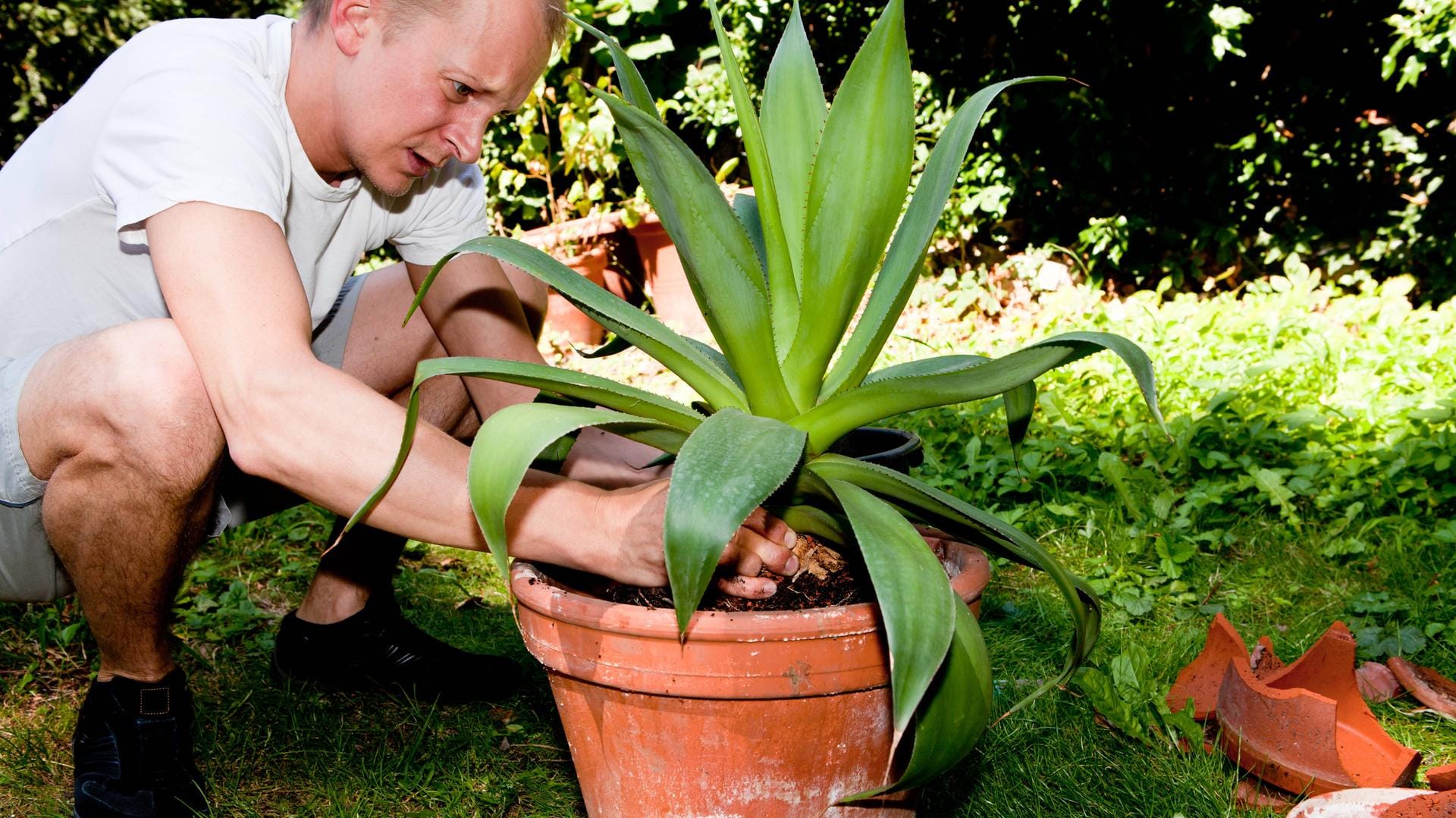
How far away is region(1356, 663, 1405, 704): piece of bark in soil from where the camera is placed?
1.92 meters

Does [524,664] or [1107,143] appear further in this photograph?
[1107,143]

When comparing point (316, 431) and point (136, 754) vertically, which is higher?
point (316, 431)

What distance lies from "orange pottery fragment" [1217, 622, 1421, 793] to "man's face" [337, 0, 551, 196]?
1405mm

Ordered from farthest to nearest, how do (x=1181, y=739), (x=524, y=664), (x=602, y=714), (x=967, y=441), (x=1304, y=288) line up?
(x=1304, y=288), (x=967, y=441), (x=524, y=664), (x=1181, y=739), (x=602, y=714)

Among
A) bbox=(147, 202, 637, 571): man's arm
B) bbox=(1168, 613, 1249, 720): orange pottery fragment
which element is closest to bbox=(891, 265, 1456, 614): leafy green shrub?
bbox=(1168, 613, 1249, 720): orange pottery fragment

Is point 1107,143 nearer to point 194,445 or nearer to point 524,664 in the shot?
point 524,664

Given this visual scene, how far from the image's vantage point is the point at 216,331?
1.42 meters

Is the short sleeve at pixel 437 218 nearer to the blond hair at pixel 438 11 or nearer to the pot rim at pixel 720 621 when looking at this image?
the blond hair at pixel 438 11

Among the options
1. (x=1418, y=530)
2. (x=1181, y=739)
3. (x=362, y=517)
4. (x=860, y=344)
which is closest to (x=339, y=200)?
(x=362, y=517)

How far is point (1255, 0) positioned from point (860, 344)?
4.11m

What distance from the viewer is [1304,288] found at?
4.61m

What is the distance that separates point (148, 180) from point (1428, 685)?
6.96 feet

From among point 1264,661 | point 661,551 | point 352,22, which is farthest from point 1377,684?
point 352,22

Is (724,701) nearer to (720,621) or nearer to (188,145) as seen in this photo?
(720,621)
